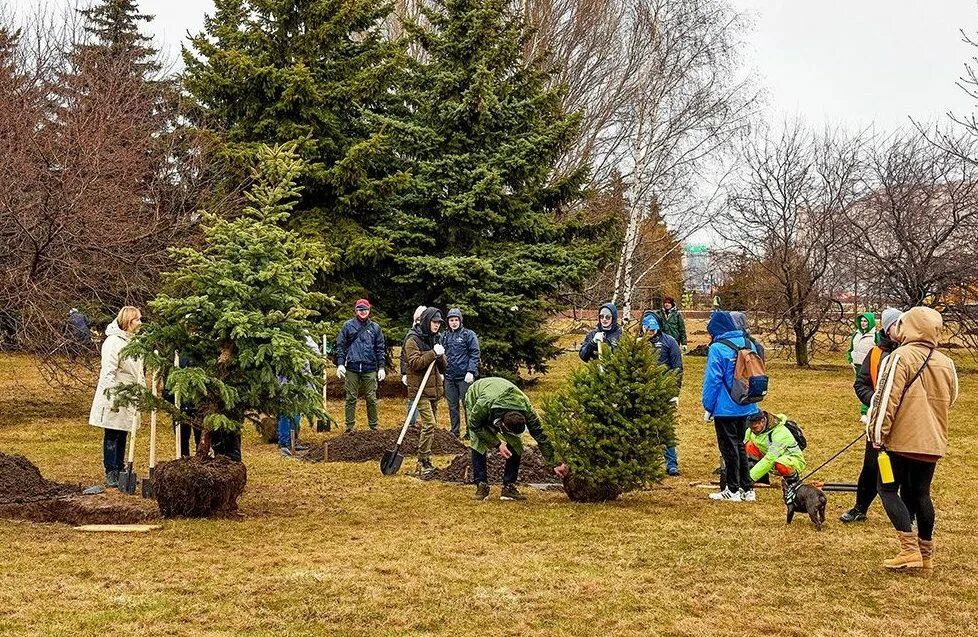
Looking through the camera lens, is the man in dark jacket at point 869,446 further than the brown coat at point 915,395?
Yes

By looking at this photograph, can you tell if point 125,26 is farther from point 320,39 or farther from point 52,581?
point 52,581

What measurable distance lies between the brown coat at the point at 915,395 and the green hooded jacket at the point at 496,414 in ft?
11.0

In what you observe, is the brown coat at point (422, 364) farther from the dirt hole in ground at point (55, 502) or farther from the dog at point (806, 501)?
the dog at point (806, 501)

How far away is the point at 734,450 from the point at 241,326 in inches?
182

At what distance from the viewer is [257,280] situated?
8.72m

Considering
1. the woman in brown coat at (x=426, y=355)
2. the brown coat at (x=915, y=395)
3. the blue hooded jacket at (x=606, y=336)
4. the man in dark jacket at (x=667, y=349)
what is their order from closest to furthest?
the brown coat at (x=915, y=395)
the man in dark jacket at (x=667, y=349)
the blue hooded jacket at (x=606, y=336)
the woman in brown coat at (x=426, y=355)

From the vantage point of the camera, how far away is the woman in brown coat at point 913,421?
266 inches

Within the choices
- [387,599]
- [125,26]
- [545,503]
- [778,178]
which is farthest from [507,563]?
[125,26]

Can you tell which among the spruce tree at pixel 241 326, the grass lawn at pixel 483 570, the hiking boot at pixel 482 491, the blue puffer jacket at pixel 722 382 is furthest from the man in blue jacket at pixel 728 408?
the spruce tree at pixel 241 326

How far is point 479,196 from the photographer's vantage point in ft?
66.3

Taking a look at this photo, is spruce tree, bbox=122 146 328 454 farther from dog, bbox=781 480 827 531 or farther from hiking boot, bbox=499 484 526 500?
dog, bbox=781 480 827 531

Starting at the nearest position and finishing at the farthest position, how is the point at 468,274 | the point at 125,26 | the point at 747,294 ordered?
the point at 468,274
the point at 125,26
the point at 747,294

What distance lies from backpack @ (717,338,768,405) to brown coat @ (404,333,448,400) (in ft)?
14.4

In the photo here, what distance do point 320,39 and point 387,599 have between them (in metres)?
16.2
